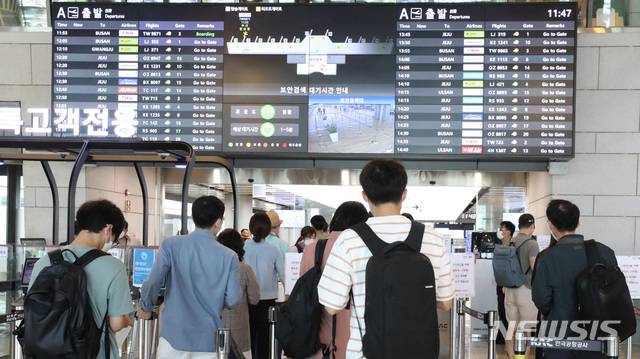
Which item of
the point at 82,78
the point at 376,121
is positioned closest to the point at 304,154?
the point at 376,121

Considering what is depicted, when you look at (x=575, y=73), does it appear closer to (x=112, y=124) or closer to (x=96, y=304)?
(x=112, y=124)

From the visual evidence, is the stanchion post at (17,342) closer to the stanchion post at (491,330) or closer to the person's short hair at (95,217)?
the person's short hair at (95,217)

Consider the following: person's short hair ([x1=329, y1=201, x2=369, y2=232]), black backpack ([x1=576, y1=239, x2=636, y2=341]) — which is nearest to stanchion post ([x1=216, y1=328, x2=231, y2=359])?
person's short hair ([x1=329, y1=201, x2=369, y2=232])

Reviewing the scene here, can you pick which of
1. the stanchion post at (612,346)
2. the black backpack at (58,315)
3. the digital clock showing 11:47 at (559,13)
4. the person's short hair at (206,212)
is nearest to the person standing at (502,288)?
the digital clock showing 11:47 at (559,13)

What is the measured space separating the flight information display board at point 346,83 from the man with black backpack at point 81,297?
4472 mm

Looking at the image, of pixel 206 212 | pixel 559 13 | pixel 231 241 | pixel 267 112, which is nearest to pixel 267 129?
pixel 267 112

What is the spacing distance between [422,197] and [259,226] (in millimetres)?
4425

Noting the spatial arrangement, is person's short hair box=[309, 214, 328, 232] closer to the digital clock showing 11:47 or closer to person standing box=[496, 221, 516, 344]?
person standing box=[496, 221, 516, 344]

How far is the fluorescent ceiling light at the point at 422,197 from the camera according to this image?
931 centimetres

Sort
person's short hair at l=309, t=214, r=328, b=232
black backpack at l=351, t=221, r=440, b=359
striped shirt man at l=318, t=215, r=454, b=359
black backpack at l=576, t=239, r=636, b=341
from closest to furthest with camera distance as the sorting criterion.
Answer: black backpack at l=351, t=221, r=440, b=359
striped shirt man at l=318, t=215, r=454, b=359
black backpack at l=576, t=239, r=636, b=341
person's short hair at l=309, t=214, r=328, b=232

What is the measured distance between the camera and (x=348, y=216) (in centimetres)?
338

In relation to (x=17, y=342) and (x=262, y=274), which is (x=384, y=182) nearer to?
(x=17, y=342)

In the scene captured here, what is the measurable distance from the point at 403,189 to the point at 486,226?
7057mm

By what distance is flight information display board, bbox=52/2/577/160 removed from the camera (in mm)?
7355
